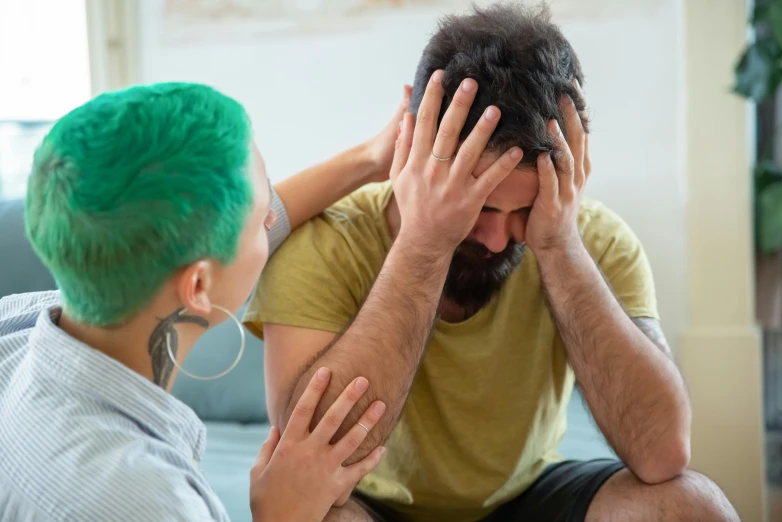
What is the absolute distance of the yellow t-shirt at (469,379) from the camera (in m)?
1.40

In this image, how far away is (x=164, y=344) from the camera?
36.8 inches

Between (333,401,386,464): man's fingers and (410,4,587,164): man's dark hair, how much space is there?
0.42 m

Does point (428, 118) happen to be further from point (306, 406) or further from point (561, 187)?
point (306, 406)

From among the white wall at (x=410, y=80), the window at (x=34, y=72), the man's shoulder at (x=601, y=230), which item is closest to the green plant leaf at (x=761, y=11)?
the white wall at (x=410, y=80)

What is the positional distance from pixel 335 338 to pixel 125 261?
0.46m

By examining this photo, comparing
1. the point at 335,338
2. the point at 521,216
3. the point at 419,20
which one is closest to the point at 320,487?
the point at 335,338

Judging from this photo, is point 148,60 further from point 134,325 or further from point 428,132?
point 134,325

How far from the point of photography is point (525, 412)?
144cm

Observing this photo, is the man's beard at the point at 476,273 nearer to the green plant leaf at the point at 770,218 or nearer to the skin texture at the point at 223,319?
the skin texture at the point at 223,319

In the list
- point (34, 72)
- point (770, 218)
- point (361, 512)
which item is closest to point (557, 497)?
point (361, 512)

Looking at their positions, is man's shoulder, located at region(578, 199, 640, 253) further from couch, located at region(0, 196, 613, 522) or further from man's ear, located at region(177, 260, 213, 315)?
man's ear, located at region(177, 260, 213, 315)

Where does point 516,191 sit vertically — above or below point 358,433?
above

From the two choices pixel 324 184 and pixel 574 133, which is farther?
pixel 324 184

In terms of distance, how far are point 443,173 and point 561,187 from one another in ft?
0.62
